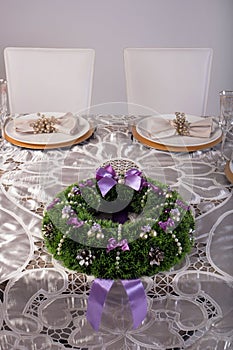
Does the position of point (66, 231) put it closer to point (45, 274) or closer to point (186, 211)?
point (45, 274)

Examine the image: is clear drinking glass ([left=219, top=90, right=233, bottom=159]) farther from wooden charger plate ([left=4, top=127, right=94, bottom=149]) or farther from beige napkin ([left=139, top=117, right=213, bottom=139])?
wooden charger plate ([left=4, top=127, right=94, bottom=149])

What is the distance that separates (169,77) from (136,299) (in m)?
1.39

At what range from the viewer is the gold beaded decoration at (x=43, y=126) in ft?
4.84

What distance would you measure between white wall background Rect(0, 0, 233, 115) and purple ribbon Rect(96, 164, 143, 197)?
1.80 meters

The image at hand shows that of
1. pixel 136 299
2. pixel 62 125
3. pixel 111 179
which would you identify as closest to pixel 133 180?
pixel 111 179

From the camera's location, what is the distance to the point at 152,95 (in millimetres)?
2045

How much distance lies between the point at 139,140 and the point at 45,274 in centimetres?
68

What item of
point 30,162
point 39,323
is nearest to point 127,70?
point 30,162

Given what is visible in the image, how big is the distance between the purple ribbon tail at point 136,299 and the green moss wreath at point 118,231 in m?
0.01

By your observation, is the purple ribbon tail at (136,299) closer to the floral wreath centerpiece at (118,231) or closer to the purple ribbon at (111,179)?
the floral wreath centerpiece at (118,231)

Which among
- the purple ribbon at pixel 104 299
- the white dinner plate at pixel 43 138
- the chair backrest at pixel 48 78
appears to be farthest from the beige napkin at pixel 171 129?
the purple ribbon at pixel 104 299

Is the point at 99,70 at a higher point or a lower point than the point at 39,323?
lower

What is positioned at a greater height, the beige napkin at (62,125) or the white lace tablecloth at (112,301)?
the beige napkin at (62,125)

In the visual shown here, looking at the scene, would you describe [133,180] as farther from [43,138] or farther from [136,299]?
[43,138]
